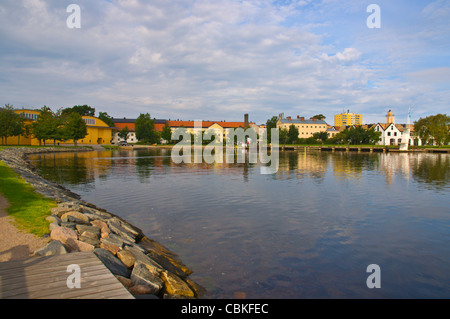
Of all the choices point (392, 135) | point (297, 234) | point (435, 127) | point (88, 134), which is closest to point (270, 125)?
point (392, 135)

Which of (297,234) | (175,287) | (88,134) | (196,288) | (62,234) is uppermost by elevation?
(88,134)

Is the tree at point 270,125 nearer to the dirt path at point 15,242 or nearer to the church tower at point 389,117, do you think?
the church tower at point 389,117

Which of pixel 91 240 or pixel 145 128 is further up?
pixel 145 128

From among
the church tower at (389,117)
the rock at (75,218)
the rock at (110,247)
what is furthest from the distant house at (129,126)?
the rock at (110,247)

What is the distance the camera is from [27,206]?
11805mm

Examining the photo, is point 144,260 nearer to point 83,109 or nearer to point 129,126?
point 83,109

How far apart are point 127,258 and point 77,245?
4.68 ft

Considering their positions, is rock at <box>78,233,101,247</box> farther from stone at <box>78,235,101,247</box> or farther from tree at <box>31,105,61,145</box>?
tree at <box>31,105,61,145</box>

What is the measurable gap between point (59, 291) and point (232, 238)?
7453 mm

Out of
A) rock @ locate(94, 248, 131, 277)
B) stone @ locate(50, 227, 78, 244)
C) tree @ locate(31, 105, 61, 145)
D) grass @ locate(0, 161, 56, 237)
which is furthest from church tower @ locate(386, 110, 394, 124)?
stone @ locate(50, 227, 78, 244)

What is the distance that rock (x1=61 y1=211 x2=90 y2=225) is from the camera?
10764 mm

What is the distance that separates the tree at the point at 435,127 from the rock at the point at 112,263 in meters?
127

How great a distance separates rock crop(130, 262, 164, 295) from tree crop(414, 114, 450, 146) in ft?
415
